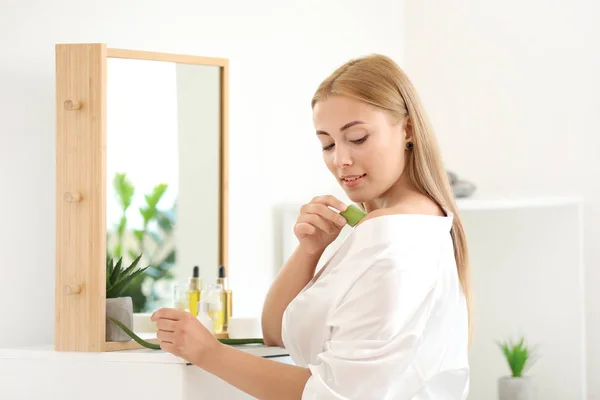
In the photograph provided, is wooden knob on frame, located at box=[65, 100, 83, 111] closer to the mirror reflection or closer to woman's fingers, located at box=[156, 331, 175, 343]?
the mirror reflection

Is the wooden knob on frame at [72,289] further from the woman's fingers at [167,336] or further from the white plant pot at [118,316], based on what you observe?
the woman's fingers at [167,336]

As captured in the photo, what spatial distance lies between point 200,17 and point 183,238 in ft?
2.10

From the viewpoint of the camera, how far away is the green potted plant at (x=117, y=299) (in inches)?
67.9

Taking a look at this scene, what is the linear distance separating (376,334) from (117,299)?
0.67 m

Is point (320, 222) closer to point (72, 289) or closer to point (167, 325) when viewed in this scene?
point (167, 325)

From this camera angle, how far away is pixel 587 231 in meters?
2.66

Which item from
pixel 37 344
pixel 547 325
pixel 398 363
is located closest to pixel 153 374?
pixel 37 344

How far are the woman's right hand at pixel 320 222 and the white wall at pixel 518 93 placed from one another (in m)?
1.27

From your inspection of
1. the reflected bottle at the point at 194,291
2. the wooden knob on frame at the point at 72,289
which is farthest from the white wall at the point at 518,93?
the wooden knob on frame at the point at 72,289

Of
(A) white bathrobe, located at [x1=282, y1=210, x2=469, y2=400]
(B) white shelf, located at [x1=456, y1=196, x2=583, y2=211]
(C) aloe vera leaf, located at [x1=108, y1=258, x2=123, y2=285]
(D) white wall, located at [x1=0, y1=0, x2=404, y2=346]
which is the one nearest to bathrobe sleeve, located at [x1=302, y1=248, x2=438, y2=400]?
(A) white bathrobe, located at [x1=282, y1=210, x2=469, y2=400]

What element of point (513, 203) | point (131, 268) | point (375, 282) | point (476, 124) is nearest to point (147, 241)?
point (131, 268)

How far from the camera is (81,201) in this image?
67.9 inches

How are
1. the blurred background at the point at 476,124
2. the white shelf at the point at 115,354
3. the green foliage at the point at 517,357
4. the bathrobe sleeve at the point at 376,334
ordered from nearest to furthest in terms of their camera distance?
the bathrobe sleeve at the point at 376,334
the white shelf at the point at 115,354
the blurred background at the point at 476,124
the green foliage at the point at 517,357

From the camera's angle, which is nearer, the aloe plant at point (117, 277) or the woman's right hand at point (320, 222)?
the woman's right hand at point (320, 222)
